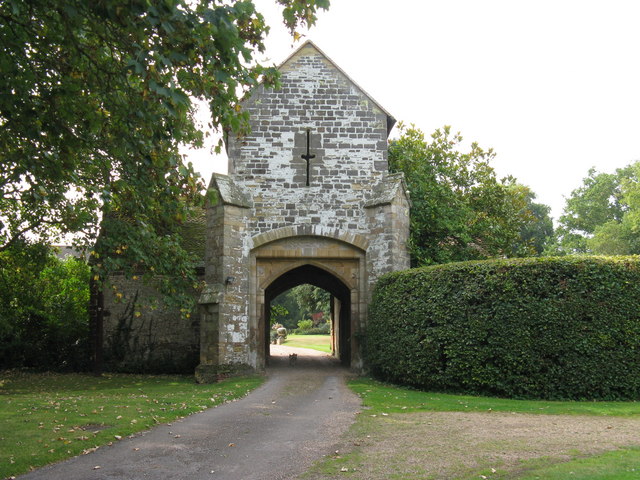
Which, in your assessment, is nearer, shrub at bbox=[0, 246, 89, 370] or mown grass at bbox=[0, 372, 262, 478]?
mown grass at bbox=[0, 372, 262, 478]

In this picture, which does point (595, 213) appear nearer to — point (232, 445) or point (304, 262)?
point (304, 262)

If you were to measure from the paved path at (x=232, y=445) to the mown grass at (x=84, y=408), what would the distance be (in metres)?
0.35

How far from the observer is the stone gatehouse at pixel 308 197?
14.8 m

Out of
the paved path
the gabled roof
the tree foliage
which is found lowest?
the paved path

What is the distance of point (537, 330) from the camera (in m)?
11.0

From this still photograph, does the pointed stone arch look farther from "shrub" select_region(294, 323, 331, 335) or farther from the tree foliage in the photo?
"shrub" select_region(294, 323, 331, 335)

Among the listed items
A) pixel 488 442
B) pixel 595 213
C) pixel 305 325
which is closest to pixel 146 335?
pixel 488 442

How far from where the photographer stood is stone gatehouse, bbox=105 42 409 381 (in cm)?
1473

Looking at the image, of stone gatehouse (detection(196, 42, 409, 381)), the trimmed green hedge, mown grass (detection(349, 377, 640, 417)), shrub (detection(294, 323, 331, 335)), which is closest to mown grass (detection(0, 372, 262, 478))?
stone gatehouse (detection(196, 42, 409, 381))

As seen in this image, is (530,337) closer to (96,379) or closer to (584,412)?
(584,412)

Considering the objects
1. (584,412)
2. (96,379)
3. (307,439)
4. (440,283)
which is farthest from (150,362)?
(584,412)

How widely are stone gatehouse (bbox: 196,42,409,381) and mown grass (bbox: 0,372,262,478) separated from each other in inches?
107

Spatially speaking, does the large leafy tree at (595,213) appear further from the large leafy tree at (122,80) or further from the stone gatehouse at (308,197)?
the large leafy tree at (122,80)

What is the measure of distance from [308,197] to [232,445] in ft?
29.3
